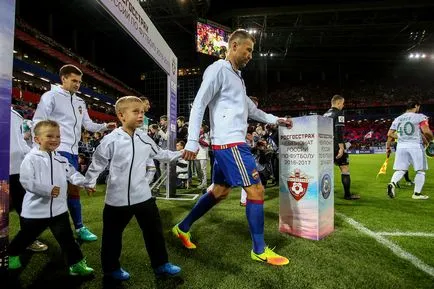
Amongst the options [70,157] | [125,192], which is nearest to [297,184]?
[125,192]

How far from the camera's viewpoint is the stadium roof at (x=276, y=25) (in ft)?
77.4

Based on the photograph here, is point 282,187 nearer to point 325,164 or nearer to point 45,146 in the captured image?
point 325,164

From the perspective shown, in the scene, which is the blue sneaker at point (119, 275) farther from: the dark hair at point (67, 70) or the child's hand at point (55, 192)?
the dark hair at point (67, 70)

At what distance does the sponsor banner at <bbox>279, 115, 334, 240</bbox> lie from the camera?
11.2 ft

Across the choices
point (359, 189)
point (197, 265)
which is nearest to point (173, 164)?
point (197, 265)

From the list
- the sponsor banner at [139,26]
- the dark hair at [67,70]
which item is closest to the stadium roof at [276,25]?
the sponsor banner at [139,26]

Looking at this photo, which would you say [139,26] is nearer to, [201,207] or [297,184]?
[201,207]

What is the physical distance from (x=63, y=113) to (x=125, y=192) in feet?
5.16

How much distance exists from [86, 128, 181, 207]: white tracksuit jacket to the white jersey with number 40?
19.3ft

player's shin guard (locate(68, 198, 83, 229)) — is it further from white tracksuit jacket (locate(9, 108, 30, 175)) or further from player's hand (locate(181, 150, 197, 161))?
player's hand (locate(181, 150, 197, 161))

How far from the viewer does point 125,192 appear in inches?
94.0

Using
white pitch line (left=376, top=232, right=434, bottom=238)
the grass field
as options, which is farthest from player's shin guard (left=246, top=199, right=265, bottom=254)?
white pitch line (left=376, top=232, right=434, bottom=238)

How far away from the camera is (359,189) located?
7.62 metres

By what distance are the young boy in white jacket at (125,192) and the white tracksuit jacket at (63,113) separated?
1183 millimetres
